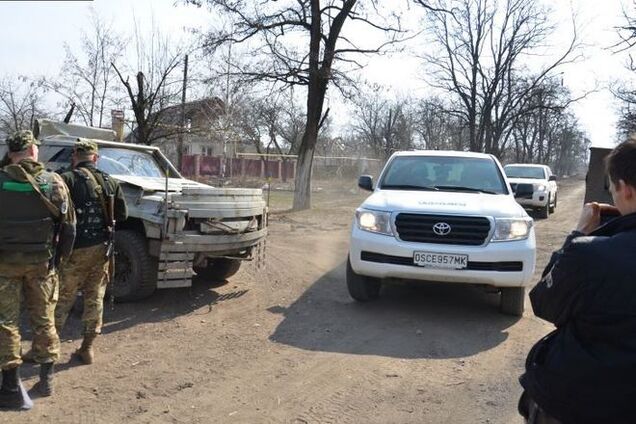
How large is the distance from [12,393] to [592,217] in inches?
137

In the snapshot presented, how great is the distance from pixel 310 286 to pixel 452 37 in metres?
31.1

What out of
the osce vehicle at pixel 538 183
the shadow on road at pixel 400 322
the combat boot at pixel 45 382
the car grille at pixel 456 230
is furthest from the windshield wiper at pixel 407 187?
the osce vehicle at pixel 538 183

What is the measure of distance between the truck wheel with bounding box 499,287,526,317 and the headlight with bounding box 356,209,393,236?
56.8 inches

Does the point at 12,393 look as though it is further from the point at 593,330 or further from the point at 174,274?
the point at 593,330

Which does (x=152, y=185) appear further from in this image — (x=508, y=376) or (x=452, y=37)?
(x=452, y=37)

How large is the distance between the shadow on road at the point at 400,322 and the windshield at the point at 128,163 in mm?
2513

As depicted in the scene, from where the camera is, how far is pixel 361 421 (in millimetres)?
3551

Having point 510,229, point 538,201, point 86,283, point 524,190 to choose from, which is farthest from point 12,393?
point 538,201

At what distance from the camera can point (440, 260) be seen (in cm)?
548

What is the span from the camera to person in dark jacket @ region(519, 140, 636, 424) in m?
1.70

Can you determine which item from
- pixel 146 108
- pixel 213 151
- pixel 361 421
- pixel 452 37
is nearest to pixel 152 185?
pixel 361 421

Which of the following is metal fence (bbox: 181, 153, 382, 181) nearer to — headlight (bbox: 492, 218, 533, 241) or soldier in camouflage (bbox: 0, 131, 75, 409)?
headlight (bbox: 492, 218, 533, 241)

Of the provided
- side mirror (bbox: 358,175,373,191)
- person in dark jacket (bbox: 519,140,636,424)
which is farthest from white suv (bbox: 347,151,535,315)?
person in dark jacket (bbox: 519,140,636,424)

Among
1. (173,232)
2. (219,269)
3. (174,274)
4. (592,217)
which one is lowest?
(219,269)
